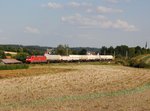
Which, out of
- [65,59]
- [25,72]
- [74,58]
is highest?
[74,58]

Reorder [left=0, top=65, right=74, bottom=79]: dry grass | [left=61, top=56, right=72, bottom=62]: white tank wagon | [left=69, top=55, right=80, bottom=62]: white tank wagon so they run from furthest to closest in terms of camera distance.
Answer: [left=69, top=55, right=80, bottom=62]: white tank wagon → [left=61, top=56, right=72, bottom=62]: white tank wagon → [left=0, top=65, right=74, bottom=79]: dry grass

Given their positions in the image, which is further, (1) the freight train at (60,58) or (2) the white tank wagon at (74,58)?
(2) the white tank wagon at (74,58)

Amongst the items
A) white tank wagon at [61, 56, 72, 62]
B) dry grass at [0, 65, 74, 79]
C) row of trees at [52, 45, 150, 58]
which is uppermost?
row of trees at [52, 45, 150, 58]

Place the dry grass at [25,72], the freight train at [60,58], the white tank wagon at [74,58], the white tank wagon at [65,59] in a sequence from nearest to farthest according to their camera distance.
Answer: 1. the dry grass at [25,72]
2. the freight train at [60,58]
3. the white tank wagon at [65,59]
4. the white tank wagon at [74,58]

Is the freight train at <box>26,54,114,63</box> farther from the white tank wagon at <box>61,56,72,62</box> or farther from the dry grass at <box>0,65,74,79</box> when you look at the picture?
the dry grass at <box>0,65,74,79</box>

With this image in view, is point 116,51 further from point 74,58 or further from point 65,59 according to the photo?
point 65,59

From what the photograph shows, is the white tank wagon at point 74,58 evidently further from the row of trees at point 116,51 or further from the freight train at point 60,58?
the row of trees at point 116,51

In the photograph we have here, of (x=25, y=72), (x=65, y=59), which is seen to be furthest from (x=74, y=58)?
(x=25, y=72)

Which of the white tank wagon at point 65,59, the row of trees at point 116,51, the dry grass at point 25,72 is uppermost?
Answer: the row of trees at point 116,51

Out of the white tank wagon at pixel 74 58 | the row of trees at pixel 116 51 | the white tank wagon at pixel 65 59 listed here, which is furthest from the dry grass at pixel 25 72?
the row of trees at pixel 116 51

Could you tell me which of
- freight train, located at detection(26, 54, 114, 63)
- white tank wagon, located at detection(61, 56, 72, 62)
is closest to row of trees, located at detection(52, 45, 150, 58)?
freight train, located at detection(26, 54, 114, 63)

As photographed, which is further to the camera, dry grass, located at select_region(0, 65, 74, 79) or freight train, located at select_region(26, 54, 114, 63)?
freight train, located at select_region(26, 54, 114, 63)

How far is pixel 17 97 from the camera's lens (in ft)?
83.1

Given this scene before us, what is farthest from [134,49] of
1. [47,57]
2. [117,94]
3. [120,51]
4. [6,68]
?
[117,94]
